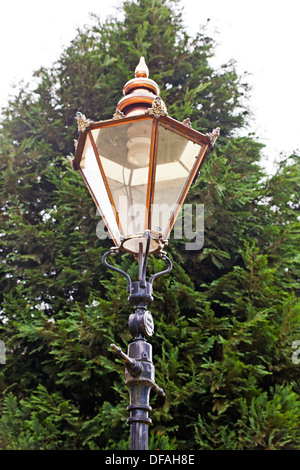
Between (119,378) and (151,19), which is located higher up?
(151,19)

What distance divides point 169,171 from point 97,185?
428 mm

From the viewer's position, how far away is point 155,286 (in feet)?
15.2

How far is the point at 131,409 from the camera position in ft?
6.31

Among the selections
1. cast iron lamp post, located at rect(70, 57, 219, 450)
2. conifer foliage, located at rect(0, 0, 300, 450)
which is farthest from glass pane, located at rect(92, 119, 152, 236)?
conifer foliage, located at rect(0, 0, 300, 450)

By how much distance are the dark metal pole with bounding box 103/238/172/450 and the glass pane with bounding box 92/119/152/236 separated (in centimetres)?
20

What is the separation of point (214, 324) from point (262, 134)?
3651mm

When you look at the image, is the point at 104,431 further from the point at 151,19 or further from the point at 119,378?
the point at 151,19

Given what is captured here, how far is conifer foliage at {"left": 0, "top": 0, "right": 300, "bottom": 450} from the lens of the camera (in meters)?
3.99

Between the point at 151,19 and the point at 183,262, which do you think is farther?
the point at 151,19

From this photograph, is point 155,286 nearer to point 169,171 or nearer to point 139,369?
point 169,171

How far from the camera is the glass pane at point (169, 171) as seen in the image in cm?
228

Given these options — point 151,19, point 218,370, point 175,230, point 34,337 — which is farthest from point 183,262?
point 151,19

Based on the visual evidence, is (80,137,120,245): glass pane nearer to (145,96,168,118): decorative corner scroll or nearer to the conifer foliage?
(145,96,168,118): decorative corner scroll
